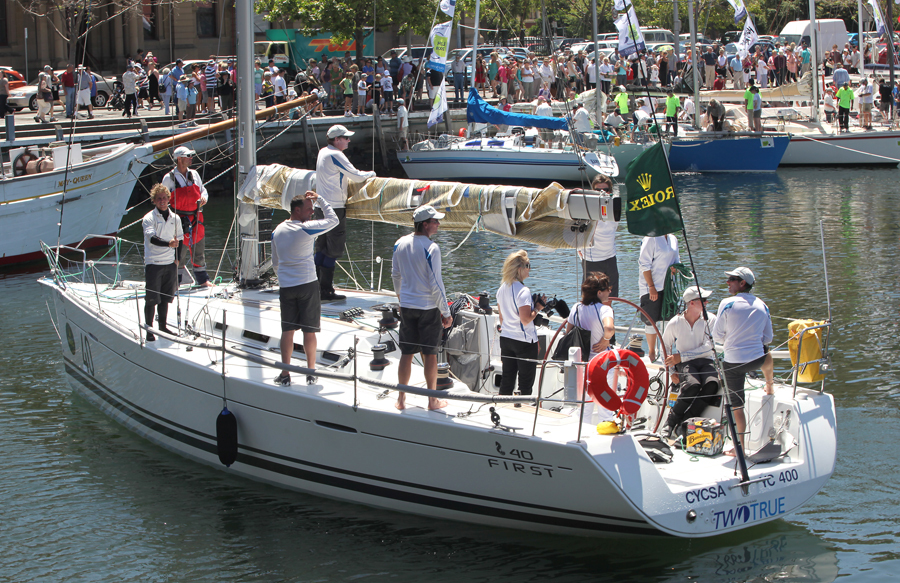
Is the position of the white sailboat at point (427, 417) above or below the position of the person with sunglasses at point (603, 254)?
below

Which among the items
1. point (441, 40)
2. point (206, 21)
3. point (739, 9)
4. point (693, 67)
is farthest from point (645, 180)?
point (206, 21)

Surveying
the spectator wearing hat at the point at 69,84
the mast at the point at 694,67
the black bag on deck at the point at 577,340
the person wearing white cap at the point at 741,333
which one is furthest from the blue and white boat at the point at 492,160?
the person wearing white cap at the point at 741,333

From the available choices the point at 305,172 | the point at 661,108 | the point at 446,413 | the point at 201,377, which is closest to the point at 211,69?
the point at 661,108

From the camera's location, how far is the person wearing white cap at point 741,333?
6.91m

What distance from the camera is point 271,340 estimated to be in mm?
8594

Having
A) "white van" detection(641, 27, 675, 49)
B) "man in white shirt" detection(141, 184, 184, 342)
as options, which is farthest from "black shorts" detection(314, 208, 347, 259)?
"white van" detection(641, 27, 675, 49)

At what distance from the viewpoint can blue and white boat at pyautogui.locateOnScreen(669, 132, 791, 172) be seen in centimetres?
2764

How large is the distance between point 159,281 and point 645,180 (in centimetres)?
470

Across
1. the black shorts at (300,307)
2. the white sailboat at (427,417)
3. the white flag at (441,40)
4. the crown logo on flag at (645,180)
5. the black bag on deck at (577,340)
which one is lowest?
the white sailboat at (427,417)

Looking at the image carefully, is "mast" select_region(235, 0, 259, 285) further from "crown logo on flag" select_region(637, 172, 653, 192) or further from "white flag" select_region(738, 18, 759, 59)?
"white flag" select_region(738, 18, 759, 59)

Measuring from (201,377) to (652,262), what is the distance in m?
4.23

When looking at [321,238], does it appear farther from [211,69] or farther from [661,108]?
[661,108]

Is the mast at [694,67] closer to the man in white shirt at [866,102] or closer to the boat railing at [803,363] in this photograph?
the man in white shirt at [866,102]

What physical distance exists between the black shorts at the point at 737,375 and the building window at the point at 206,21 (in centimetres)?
3660
